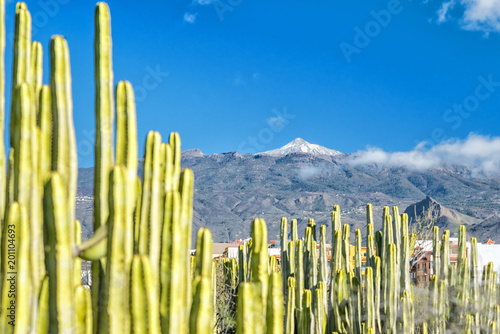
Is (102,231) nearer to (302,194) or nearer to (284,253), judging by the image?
(284,253)

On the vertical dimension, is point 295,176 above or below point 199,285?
above

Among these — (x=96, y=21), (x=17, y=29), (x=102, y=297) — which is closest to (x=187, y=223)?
(x=102, y=297)

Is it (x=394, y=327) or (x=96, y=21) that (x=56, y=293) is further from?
(x=394, y=327)

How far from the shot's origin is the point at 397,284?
24.2 feet

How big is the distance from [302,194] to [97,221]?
140320mm

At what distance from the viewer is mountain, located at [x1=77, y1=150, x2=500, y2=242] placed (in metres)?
102

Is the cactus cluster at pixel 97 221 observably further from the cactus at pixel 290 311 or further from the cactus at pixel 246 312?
the cactus at pixel 290 311

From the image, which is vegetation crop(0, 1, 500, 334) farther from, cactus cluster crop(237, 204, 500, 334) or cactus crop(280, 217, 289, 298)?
cactus crop(280, 217, 289, 298)

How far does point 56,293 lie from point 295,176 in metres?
186

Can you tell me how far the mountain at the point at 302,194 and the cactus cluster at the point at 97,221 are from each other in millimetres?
79083

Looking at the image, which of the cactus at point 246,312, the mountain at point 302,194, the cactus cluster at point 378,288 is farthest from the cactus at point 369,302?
the mountain at point 302,194

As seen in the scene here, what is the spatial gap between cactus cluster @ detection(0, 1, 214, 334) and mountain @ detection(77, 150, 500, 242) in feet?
259

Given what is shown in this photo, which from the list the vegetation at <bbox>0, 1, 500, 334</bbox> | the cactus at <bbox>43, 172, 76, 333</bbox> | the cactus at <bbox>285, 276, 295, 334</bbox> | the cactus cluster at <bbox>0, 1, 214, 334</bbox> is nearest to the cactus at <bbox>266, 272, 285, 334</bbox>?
the vegetation at <bbox>0, 1, 500, 334</bbox>

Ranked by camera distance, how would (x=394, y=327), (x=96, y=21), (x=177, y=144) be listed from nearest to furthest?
(x=96, y=21) < (x=177, y=144) < (x=394, y=327)
